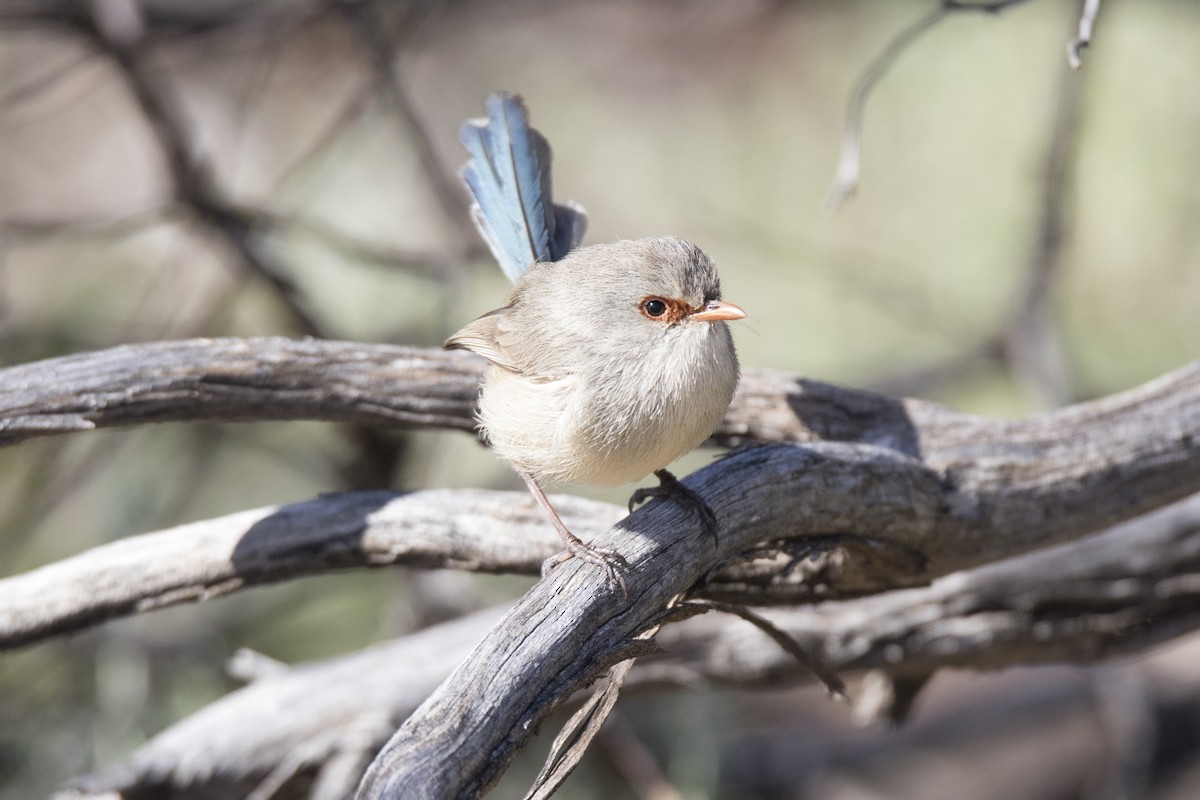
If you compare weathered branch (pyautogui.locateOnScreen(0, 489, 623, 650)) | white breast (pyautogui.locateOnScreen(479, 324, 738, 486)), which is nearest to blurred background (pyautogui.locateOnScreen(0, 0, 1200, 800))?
white breast (pyautogui.locateOnScreen(479, 324, 738, 486))

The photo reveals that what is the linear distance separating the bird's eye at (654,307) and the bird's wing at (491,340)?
389mm

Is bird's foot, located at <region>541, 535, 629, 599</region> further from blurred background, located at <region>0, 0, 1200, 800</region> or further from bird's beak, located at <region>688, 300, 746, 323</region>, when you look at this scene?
blurred background, located at <region>0, 0, 1200, 800</region>

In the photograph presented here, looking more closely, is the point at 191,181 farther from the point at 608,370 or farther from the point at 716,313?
the point at 716,313

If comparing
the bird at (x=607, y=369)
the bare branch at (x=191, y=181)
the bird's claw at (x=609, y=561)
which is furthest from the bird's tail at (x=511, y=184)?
the bare branch at (x=191, y=181)

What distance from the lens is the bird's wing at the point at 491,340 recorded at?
11.2ft

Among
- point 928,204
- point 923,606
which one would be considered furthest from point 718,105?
point 923,606

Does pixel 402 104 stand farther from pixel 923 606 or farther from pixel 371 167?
pixel 371 167

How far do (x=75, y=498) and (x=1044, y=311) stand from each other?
5.47 metres

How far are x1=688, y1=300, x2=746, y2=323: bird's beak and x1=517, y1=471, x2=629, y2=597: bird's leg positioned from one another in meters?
0.65

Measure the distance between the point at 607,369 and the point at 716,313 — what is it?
34 centimetres

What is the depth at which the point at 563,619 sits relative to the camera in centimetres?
259

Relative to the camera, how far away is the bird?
3.10 meters

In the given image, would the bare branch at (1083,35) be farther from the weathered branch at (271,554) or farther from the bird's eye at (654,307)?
the weathered branch at (271,554)

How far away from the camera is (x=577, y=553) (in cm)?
287
